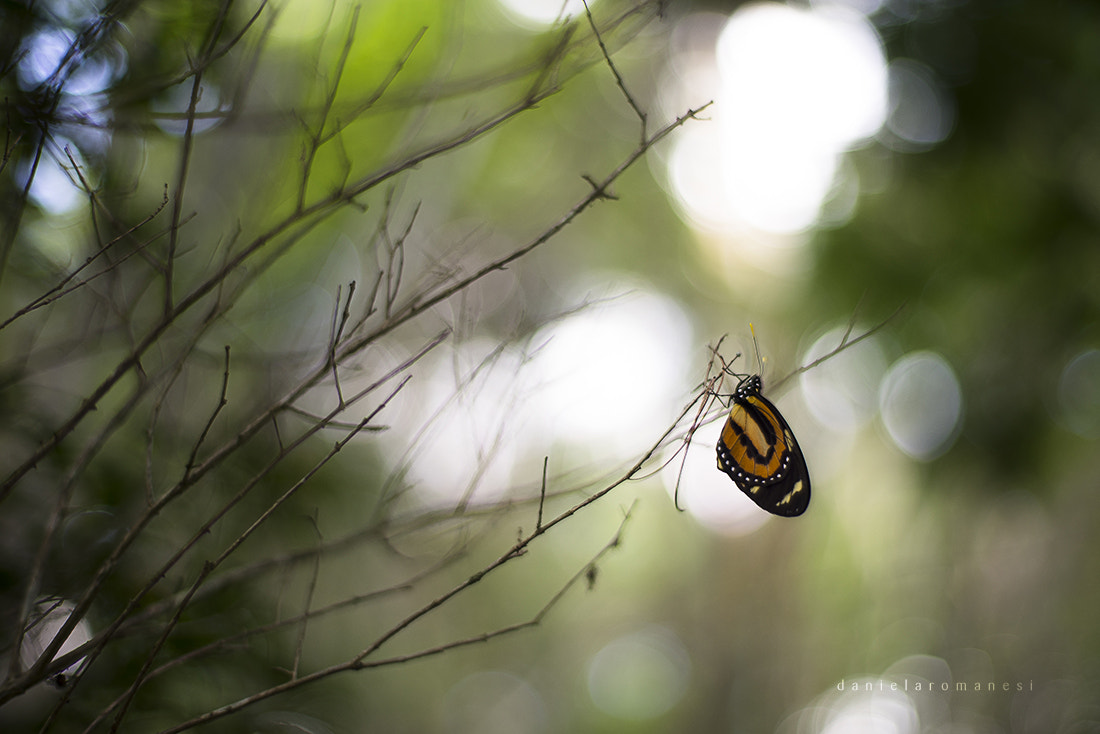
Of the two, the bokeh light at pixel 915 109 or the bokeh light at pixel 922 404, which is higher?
the bokeh light at pixel 915 109

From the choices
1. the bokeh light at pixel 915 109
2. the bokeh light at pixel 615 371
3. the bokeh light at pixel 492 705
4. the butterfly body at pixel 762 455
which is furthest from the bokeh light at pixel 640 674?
the butterfly body at pixel 762 455

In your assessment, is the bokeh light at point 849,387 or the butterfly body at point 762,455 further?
the bokeh light at point 849,387

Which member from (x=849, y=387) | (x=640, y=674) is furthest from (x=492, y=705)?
(x=849, y=387)

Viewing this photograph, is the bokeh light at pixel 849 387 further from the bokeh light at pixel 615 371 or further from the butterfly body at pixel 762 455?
the butterfly body at pixel 762 455

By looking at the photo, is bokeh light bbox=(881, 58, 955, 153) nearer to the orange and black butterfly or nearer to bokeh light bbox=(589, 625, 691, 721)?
the orange and black butterfly

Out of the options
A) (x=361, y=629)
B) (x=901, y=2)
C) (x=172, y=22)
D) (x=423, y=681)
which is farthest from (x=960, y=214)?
(x=423, y=681)

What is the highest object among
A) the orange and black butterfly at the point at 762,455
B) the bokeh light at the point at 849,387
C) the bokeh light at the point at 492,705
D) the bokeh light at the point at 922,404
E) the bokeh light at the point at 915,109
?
the bokeh light at the point at 915,109
